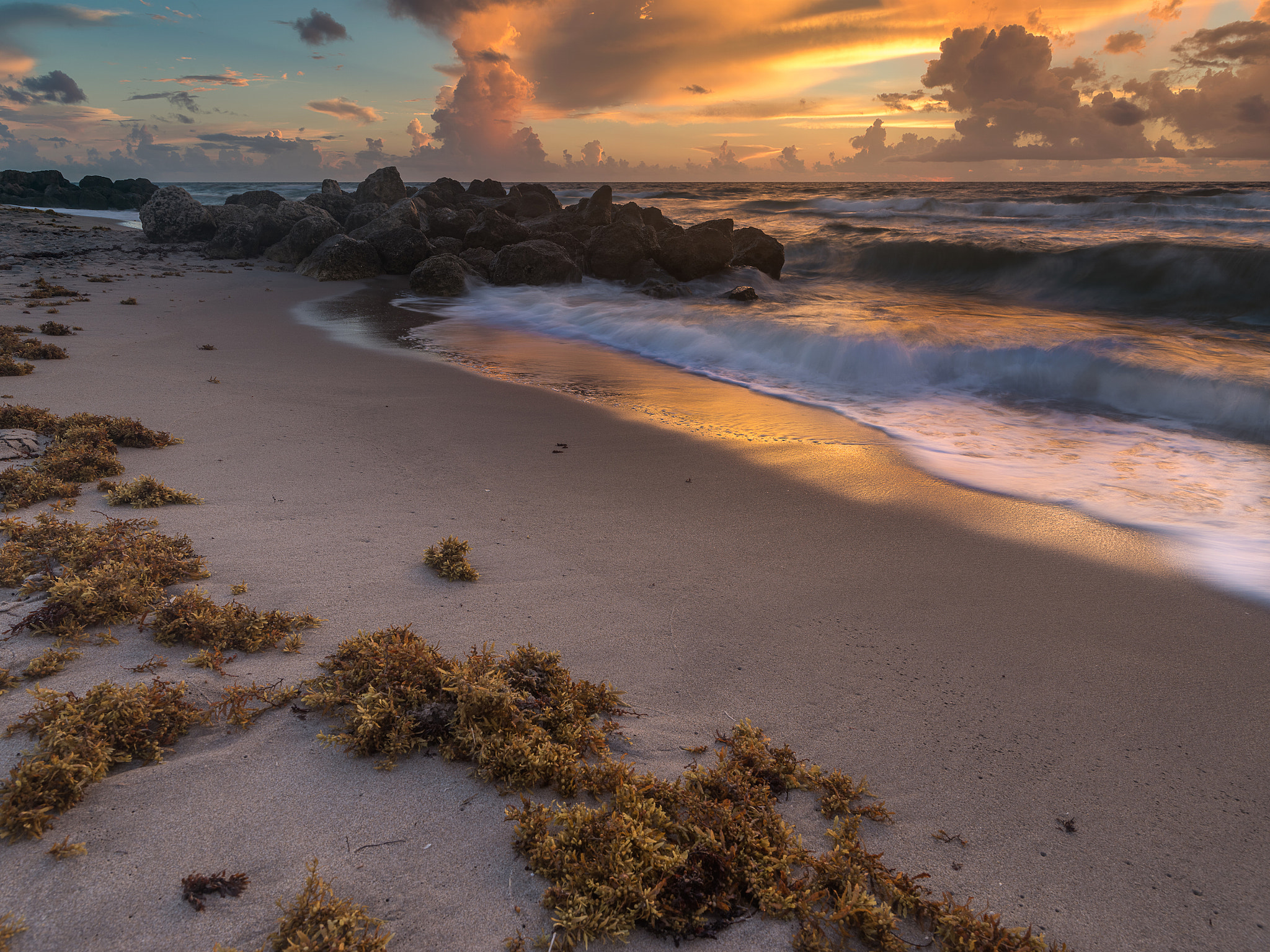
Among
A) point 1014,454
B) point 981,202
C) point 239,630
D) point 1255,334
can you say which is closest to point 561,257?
point 1014,454

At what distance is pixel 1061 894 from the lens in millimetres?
1909

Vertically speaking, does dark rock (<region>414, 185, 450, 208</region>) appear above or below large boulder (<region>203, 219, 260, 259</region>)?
above

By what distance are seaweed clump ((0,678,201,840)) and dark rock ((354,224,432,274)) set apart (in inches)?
654

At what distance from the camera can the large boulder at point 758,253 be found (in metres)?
19.7

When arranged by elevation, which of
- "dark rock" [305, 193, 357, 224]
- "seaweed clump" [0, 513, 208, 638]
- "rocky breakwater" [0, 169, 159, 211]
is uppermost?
"rocky breakwater" [0, 169, 159, 211]

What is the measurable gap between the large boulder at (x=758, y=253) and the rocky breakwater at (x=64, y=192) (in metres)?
48.1

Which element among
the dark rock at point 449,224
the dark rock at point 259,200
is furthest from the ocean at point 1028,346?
the dark rock at point 259,200

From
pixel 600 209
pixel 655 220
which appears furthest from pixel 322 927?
pixel 600 209

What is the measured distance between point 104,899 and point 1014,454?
6.71 m

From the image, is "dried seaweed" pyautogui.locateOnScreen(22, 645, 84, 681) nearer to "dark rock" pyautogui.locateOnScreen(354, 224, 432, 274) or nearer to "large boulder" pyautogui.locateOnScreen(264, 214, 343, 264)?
"dark rock" pyautogui.locateOnScreen(354, 224, 432, 274)

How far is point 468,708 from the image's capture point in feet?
7.27

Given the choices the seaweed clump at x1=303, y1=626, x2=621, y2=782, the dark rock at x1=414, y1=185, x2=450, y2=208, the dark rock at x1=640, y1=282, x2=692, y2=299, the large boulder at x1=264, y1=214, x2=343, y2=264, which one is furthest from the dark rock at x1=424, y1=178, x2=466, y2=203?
the seaweed clump at x1=303, y1=626, x2=621, y2=782

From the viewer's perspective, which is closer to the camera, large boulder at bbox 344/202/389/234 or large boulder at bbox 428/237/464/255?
large boulder at bbox 428/237/464/255

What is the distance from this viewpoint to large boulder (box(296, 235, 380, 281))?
1642 centimetres
